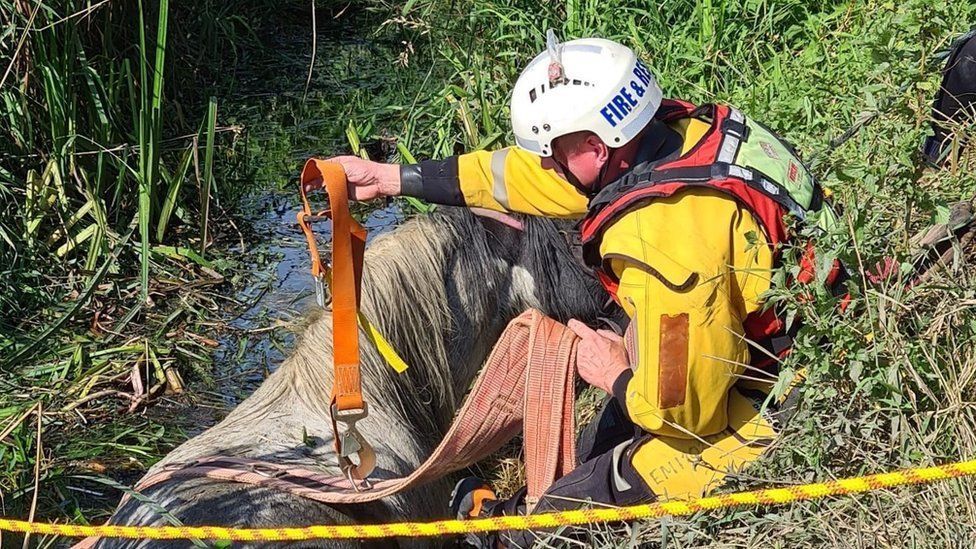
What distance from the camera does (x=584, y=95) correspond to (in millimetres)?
2898

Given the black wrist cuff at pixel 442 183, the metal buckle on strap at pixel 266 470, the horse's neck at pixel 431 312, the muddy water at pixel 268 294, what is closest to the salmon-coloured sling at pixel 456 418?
the metal buckle on strap at pixel 266 470

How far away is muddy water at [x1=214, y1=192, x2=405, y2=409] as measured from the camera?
4.87m

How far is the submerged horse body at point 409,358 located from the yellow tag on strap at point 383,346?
0.13 meters

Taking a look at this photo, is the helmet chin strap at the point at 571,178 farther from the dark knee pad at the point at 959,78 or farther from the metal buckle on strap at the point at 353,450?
the dark knee pad at the point at 959,78

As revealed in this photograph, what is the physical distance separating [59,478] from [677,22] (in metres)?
3.52

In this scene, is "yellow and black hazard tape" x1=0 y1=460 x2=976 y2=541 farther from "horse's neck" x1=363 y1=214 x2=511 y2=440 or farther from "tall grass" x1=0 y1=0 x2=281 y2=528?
"tall grass" x1=0 y1=0 x2=281 y2=528

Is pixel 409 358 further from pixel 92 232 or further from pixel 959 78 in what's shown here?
pixel 92 232

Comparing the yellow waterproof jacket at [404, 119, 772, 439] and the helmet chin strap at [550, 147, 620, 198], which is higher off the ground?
the helmet chin strap at [550, 147, 620, 198]

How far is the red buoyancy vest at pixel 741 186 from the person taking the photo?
2797mm

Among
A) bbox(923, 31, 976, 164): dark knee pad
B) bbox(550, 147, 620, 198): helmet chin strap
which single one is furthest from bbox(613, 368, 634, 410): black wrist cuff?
bbox(923, 31, 976, 164): dark knee pad

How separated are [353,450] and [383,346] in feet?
1.14

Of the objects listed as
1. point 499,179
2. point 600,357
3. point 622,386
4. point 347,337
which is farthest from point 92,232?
point 622,386

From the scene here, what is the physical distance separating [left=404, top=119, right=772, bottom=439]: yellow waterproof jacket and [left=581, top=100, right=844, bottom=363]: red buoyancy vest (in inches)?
1.3

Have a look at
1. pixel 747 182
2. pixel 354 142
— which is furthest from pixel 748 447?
pixel 354 142
